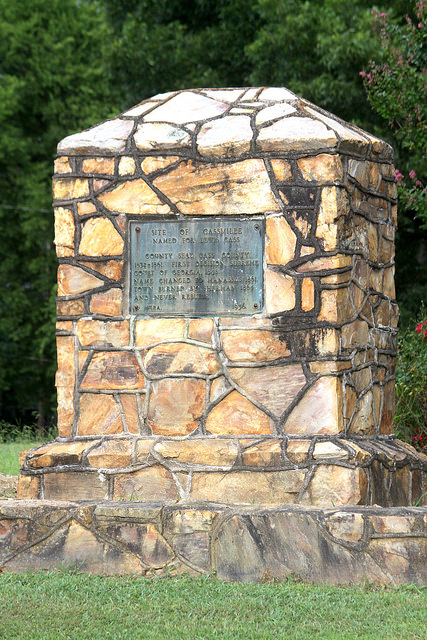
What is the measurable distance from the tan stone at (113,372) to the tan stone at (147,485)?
0.57 m

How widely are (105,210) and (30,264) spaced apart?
13436mm

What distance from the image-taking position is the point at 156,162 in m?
5.96

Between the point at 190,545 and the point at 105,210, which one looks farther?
the point at 105,210

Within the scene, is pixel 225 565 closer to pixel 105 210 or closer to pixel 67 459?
pixel 67 459

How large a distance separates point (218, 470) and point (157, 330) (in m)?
0.99

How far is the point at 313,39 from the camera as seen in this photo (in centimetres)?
1317

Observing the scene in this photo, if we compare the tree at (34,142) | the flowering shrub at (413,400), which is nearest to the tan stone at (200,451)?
the flowering shrub at (413,400)

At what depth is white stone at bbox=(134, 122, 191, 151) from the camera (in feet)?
19.5

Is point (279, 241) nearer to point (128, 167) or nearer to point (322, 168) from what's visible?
point (322, 168)

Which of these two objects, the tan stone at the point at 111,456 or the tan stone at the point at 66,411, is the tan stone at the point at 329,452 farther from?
the tan stone at the point at 66,411

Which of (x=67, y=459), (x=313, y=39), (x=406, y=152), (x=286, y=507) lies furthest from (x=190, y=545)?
(x=313, y=39)

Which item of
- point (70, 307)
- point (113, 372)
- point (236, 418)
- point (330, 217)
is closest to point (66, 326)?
point (70, 307)

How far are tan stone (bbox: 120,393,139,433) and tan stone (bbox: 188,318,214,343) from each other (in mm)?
557

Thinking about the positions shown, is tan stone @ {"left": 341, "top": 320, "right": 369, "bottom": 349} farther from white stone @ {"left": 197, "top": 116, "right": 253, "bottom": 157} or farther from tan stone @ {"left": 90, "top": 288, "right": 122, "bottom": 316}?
tan stone @ {"left": 90, "top": 288, "right": 122, "bottom": 316}
